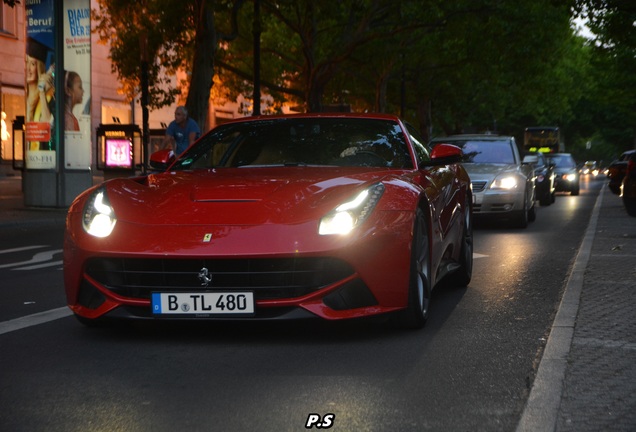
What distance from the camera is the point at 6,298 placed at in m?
8.41

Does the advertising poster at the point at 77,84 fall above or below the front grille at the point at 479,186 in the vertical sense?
above

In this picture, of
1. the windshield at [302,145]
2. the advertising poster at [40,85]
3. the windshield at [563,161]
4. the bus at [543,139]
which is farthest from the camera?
the bus at [543,139]

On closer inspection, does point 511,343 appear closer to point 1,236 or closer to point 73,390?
point 73,390

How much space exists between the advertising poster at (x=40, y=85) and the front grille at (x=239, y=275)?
15827 millimetres

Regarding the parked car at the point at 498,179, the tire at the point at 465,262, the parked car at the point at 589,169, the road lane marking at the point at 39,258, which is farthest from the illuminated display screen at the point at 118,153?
the parked car at the point at 589,169

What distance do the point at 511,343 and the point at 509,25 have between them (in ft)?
109

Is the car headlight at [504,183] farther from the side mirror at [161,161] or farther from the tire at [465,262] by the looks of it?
the side mirror at [161,161]

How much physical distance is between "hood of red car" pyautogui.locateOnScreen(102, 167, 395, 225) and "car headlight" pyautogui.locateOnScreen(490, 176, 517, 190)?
10713 mm

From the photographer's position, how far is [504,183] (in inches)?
688

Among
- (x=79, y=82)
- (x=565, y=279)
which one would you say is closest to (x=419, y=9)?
(x=79, y=82)

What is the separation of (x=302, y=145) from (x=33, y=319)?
2.05m

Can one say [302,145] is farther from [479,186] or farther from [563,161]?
[563,161]

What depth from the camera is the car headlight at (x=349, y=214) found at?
240 inches

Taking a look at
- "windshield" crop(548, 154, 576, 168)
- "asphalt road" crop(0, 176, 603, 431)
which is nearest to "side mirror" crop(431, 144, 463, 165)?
"asphalt road" crop(0, 176, 603, 431)
